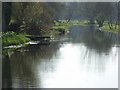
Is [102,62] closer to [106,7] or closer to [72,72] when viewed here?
[72,72]

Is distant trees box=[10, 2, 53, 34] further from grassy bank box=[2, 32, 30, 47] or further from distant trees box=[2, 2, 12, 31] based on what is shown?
grassy bank box=[2, 32, 30, 47]

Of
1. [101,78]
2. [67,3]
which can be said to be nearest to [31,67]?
[101,78]

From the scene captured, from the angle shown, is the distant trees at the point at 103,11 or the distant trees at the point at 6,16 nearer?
the distant trees at the point at 6,16

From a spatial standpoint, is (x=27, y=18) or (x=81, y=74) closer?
(x=81, y=74)

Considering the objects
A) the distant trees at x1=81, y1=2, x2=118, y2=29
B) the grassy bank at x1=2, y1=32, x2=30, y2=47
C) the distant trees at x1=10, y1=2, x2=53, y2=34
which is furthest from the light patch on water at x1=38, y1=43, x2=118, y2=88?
the distant trees at x1=81, y1=2, x2=118, y2=29

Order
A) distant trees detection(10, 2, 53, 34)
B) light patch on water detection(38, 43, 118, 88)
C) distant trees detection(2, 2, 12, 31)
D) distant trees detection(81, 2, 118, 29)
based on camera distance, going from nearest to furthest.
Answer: light patch on water detection(38, 43, 118, 88), distant trees detection(2, 2, 12, 31), distant trees detection(10, 2, 53, 34), distant trees detection(81, 2, 118, 29)

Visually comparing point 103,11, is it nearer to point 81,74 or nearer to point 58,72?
point 58,72

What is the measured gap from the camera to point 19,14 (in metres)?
23.6

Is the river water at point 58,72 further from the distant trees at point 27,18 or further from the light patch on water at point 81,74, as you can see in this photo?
the distant trees at point 27,18

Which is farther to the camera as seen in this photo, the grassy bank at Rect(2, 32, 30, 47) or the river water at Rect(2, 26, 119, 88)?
the grassy bank at Rect(2, 32, 30, 47)

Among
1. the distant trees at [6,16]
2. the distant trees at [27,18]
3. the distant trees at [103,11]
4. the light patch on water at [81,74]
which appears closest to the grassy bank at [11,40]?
the distant trees at [6,16]

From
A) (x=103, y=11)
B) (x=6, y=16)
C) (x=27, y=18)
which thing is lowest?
(x=27, y=18)

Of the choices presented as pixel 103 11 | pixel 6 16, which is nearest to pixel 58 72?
pixel 6 16

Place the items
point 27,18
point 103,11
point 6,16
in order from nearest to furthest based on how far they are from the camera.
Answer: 1. point 6,16
2. point 27,18
3. point 103,11
